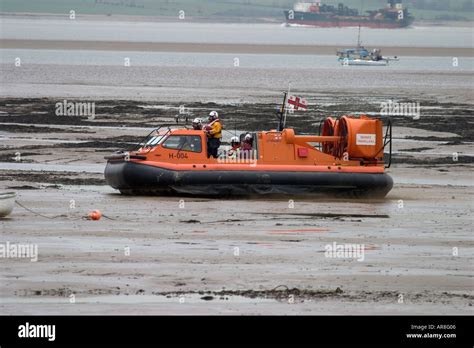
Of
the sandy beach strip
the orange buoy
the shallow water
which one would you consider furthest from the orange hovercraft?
the shallow water

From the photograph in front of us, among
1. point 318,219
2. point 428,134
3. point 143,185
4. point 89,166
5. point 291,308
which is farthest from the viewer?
point 428,134

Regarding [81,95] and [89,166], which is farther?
[81,95]

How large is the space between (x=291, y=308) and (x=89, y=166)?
12573 mm

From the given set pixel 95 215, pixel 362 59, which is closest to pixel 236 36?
pixel 362 59

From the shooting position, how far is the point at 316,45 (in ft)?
385

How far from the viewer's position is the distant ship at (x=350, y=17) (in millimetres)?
166250

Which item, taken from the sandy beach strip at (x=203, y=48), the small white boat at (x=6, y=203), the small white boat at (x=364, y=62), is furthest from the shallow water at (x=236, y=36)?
the small white boat at (x=6, y=203)

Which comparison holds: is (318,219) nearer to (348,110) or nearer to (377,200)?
(377,200)

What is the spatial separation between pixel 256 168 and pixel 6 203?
4327 mm

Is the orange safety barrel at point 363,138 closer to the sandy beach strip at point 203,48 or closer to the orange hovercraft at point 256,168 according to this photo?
the orange hovercraft at point 256,168

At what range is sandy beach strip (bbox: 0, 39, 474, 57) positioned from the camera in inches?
4065

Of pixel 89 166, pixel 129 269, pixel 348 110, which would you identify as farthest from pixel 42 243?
pixel 348 110

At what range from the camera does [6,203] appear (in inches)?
722

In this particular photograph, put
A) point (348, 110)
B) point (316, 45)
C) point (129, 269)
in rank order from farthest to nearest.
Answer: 1. point (316, 45)
2. point (348, 110)
3. point (129, 269)
